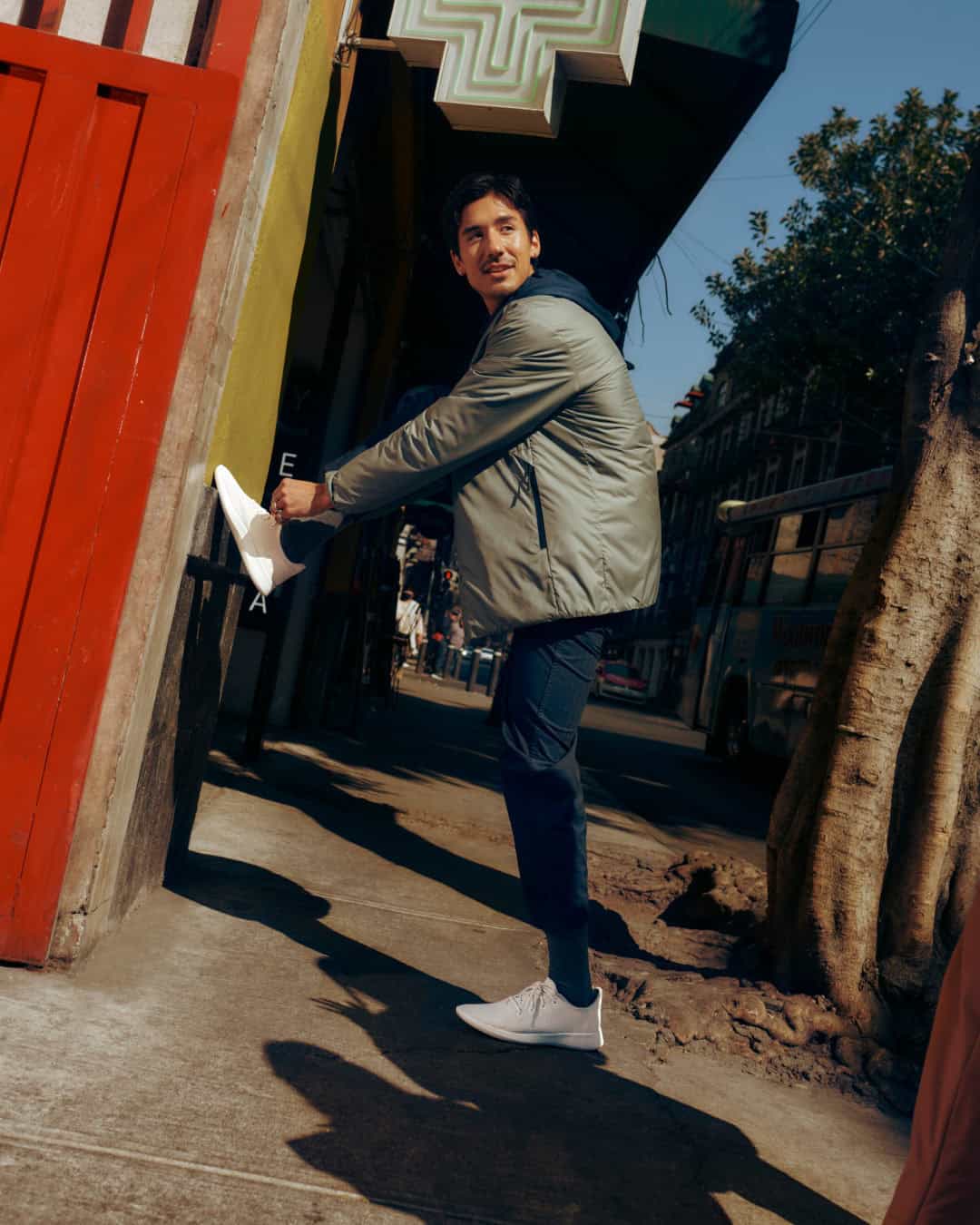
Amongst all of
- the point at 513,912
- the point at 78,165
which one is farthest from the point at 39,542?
the point at 513,912

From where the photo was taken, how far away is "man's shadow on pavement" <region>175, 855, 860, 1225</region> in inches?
75.6

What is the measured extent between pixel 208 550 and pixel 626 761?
11.8 meters

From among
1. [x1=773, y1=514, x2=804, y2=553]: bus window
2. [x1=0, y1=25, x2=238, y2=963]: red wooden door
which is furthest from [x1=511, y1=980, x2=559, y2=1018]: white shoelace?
[x1=773, y1=514, x2=804, y2=553]: bus window

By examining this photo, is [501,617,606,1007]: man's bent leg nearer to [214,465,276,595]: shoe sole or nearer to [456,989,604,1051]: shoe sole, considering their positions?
[456,989,604,1051]: shoe sole

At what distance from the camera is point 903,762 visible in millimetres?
3512

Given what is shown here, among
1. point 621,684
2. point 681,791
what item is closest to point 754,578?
point 681,791

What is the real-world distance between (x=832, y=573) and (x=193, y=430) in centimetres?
1107

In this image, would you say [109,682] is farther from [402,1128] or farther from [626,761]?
[626,761]

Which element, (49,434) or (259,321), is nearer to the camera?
(49,434)

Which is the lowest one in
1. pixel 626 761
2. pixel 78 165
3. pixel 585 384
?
pixel 626 761

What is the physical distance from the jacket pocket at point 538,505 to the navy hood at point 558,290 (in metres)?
0.44

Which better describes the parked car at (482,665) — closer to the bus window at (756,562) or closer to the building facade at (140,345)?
→ the bus window at (756,562)

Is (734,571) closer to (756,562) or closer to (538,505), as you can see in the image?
(756,562)

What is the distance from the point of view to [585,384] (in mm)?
2732
